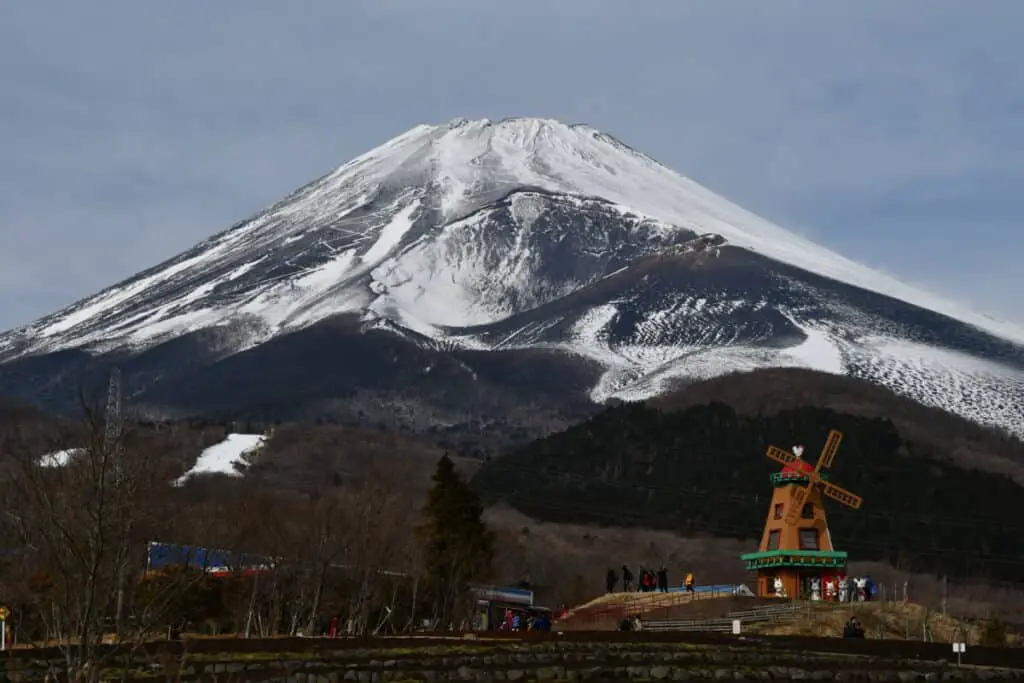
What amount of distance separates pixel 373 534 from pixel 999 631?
77.1ft

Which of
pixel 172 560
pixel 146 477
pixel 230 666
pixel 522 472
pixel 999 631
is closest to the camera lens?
pixel 146 477

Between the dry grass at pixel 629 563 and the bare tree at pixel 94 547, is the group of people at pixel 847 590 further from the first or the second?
the bare tree at pixel 94 547

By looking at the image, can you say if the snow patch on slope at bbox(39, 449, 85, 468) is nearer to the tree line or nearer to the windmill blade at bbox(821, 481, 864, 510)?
the tree line

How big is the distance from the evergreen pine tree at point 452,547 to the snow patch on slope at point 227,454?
58.7 metres

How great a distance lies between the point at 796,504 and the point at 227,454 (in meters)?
85.5

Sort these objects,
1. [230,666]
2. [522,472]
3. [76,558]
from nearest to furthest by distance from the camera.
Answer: [76,558] → [230,666] → [522,472]

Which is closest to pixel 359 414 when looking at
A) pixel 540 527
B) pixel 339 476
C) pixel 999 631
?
pixel 339 476

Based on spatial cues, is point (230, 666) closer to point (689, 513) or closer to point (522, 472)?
point (689, 513)

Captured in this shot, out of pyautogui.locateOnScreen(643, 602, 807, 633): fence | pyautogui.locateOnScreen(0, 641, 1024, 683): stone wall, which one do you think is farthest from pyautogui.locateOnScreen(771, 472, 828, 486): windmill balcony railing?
pyautogui.locateOnScreen(0, 641, 1024, 683): stone wall

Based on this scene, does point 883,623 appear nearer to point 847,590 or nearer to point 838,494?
point 847,590

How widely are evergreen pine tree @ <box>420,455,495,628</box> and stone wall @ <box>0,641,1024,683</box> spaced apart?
87.9 ft

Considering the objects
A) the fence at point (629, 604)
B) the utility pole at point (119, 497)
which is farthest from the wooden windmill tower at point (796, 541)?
the utility pole at point (119, 497)

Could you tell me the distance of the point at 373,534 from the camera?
62.8 m

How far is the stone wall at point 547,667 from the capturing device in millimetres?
28812
